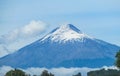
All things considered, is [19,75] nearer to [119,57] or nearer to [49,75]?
[49,75]

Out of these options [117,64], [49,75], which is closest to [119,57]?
[117,64]

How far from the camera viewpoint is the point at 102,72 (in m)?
154

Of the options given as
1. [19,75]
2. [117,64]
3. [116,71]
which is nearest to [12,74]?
[19,75]

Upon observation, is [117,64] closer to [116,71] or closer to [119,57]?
[119,57]

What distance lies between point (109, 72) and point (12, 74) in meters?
33.0

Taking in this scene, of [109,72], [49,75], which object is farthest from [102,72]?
[49,75]

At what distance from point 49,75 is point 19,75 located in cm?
824

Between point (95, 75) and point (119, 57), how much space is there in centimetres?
2406

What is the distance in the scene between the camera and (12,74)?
130875 millimetres

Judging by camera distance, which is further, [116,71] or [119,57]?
[116,71]

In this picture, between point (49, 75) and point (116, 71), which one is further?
point (116, 71)

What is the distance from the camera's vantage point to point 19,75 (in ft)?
427

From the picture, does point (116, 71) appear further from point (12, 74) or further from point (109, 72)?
point (12, 74)

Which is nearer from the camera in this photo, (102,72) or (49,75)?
(49,75)
